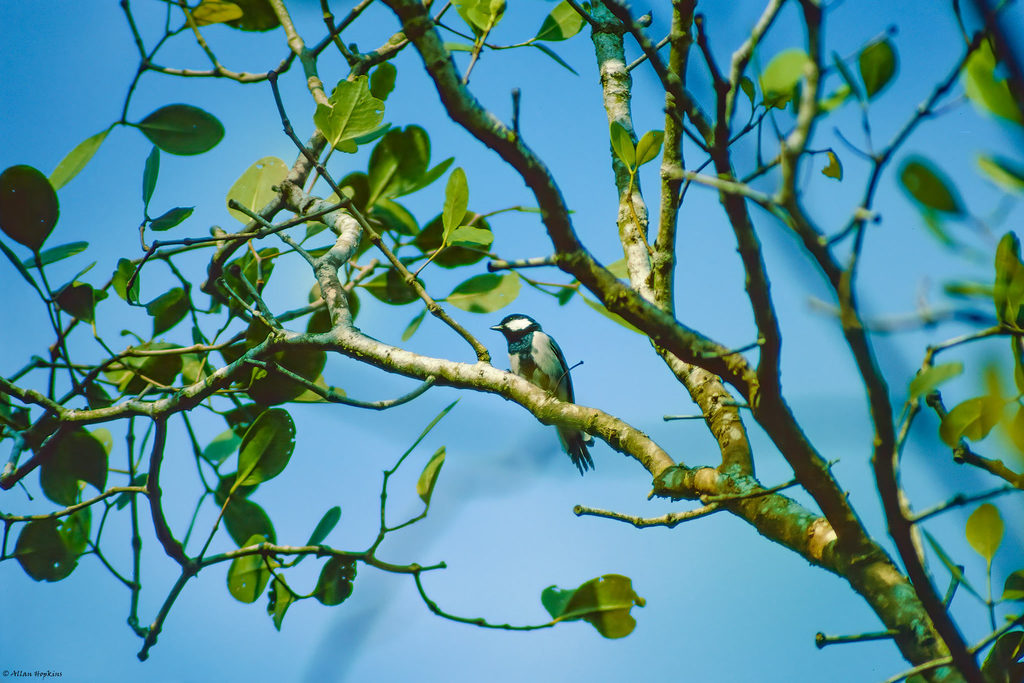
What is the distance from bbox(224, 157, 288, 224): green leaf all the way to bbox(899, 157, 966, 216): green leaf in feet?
5.56

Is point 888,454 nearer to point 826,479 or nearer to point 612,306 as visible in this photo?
point 826,479

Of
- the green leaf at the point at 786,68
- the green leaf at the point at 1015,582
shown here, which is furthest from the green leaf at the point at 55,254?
the green leaf at the point at 1015,582

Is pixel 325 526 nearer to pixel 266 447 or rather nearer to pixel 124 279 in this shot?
pixel 266 447

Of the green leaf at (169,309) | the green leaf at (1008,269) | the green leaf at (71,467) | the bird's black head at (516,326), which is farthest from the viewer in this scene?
Answer: the bird's black head at (516,326)

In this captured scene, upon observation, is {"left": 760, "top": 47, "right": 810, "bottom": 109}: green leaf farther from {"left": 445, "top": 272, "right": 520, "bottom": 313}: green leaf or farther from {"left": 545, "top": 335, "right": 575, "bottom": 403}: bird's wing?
{"left": 545, "top": 335, "right": 575, "bottom": 403}: bird's wing

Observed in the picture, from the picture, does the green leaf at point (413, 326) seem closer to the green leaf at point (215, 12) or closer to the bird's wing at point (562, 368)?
the green leaf at point (215, 12)

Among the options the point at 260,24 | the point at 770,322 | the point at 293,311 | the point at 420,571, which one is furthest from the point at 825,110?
the point at 260,24

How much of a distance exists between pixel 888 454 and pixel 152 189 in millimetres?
1554

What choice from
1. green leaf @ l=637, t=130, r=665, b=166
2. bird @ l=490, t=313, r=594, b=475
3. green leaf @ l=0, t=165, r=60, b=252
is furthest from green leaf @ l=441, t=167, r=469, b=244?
bird @ l=490, t=313, r=594, b=475

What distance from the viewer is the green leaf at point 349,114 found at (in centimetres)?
151

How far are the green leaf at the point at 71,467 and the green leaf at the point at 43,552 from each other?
2.8 inches

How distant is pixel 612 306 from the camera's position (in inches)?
36.7

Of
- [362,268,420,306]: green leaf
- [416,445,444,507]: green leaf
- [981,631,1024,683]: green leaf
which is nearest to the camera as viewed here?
[981,631,1024,683]: green leaf

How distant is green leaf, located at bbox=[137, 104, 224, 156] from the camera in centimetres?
178
